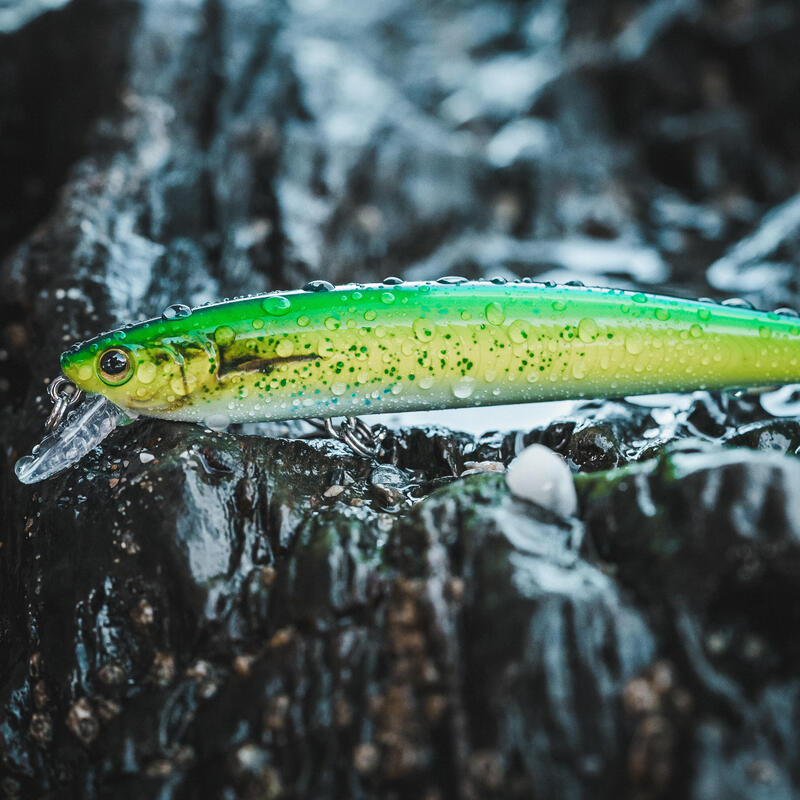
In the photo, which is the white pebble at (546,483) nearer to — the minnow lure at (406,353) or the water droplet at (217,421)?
the minnow lure at (406,353)

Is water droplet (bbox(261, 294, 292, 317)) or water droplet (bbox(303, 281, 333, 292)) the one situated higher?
water droplet (bbox(303, 281, 333, 292))

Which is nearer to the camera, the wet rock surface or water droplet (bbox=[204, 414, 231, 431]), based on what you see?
the wet rock surface

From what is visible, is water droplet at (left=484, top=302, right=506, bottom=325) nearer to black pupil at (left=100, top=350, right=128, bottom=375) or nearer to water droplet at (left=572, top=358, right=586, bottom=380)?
water droplet at (left=572, top=358, right=586, bottom=380)

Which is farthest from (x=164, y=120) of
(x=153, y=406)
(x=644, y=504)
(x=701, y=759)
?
(x=701, y=759)

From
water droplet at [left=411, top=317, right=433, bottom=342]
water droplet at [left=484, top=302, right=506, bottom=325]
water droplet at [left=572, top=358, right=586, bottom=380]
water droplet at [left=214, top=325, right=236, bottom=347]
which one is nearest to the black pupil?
water droplet at [left=214, top=325, right=236, bottom=347]

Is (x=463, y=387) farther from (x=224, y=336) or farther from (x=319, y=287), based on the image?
(x=224, y=336)

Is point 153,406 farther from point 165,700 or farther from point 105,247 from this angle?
point 105,247

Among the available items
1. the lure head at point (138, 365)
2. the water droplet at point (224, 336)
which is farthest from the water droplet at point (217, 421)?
the water droplet at point (224, 336)

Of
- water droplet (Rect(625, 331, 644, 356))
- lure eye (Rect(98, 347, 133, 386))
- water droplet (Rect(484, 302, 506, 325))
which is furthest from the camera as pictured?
water droplet (Rect(625, 331, 644, 356))
